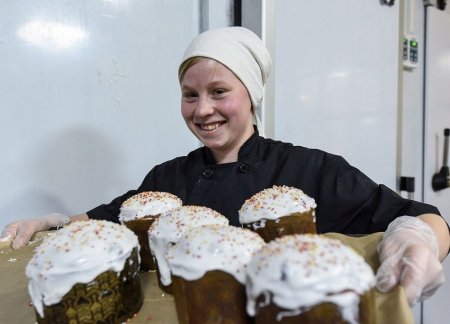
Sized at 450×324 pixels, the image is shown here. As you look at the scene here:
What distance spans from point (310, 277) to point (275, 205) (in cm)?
48

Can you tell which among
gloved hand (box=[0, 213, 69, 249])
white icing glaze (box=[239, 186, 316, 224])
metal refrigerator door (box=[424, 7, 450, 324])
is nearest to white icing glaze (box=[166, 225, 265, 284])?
white icing glaze (box=[239, 186, 316, 224])

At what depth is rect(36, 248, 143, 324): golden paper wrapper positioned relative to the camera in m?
0.78

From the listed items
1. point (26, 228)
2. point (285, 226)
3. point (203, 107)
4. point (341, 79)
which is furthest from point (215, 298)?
point (341, 79)

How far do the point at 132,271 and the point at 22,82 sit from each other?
1124 millimetres

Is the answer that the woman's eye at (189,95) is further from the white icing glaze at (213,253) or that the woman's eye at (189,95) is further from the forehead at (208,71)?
the white icing glaze at (213,253)

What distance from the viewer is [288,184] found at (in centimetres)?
144

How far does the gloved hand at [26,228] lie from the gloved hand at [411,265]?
3.89ft

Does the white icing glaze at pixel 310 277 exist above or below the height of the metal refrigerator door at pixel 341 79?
below

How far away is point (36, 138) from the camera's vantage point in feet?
5.39

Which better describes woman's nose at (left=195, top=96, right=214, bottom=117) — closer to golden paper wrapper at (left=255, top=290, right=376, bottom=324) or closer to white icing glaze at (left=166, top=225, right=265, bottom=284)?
white icing glaze at (left=166, top=225, right=265, bottom=284)

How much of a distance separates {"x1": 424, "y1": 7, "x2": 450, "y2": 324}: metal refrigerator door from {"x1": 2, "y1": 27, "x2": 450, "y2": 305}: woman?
187 cm

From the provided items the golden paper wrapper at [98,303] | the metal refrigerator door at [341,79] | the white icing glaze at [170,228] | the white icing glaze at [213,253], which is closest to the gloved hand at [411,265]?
A: the white icing glaze at [213,253]

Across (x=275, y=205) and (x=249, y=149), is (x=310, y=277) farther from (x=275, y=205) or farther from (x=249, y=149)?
(x=249, y=149)

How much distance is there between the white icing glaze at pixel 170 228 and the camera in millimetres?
958
